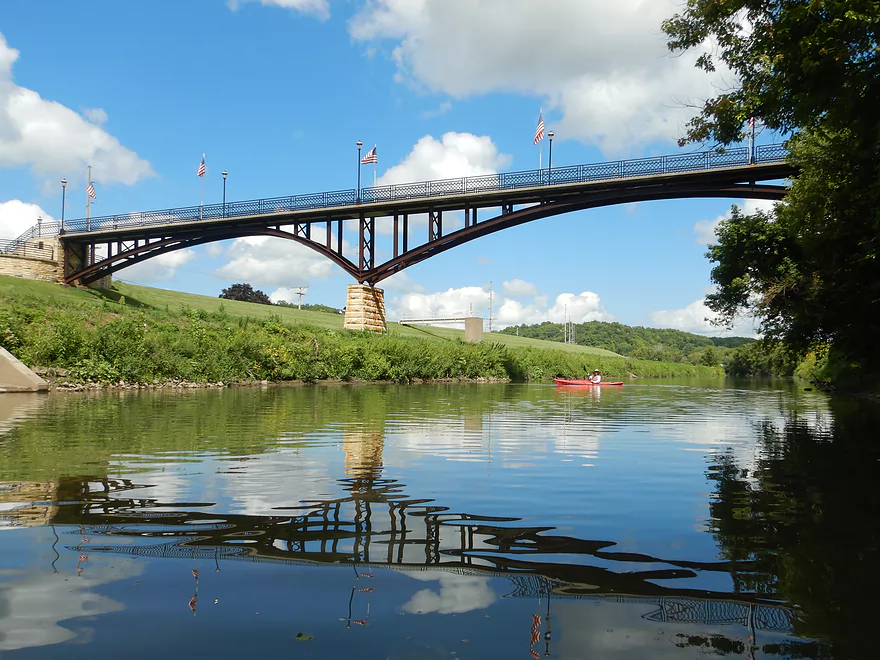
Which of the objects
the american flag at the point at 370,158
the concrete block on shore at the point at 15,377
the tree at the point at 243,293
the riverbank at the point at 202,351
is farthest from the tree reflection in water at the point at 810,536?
the tree at the point at 243,293

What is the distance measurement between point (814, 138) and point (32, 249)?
71.9 m

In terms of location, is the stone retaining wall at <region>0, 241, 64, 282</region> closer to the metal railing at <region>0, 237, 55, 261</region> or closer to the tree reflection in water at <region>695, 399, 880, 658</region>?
the metal railing at <region>0, 237, 55, 261</region>

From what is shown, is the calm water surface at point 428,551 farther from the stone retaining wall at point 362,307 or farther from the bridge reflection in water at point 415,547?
the stone retaining wall at point 362,307

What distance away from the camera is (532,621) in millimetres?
3881

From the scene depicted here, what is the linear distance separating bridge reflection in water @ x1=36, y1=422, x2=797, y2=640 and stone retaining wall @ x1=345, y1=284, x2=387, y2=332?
168ft

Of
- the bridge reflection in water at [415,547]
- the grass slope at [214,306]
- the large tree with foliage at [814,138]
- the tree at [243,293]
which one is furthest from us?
the tree at [243,293]

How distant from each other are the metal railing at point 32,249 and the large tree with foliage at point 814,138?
66942mm

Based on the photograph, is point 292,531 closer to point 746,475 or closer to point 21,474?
point 21,474

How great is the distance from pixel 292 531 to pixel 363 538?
65 centimetres

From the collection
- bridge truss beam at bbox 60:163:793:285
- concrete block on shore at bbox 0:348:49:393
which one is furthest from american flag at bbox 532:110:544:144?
concrete block on shore at bbox 0:348:49:393

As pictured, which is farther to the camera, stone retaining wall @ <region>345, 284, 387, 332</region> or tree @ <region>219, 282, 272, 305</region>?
tree @ <region>219, 282, 272, 305</region>

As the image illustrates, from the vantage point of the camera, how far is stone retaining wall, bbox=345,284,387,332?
58.2m

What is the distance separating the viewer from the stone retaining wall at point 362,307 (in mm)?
58156

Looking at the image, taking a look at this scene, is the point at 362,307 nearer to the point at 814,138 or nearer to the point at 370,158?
the point at 370,158
